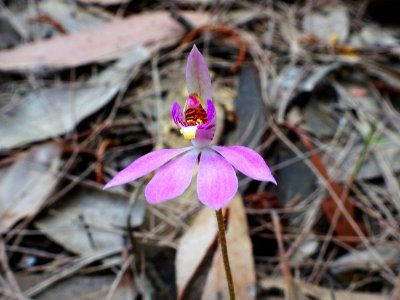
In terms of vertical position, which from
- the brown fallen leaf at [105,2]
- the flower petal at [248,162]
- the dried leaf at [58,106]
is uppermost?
the brown fallen leaf at [105,2]

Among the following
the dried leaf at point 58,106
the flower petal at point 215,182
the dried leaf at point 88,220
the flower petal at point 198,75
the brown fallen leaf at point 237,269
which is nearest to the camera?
the flower petal at point 215,182

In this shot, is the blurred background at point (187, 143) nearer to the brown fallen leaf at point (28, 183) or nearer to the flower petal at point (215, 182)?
the brown fallen leaf at point (28, 183)

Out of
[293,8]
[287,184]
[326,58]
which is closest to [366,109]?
[326,58]

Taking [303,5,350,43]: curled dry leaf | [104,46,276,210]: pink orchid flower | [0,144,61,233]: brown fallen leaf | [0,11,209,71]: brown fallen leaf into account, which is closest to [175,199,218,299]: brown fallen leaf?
[104,46,276,210]: pink orchid flower

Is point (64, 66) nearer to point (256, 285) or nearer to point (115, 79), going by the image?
point (115, 79)

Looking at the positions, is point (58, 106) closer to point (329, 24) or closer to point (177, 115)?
point (177, 115)

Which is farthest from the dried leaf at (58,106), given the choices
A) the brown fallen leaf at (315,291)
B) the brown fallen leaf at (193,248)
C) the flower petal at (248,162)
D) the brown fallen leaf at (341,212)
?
the flower petal at (248,162)

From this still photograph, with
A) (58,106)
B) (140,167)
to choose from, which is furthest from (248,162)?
(58,106)
